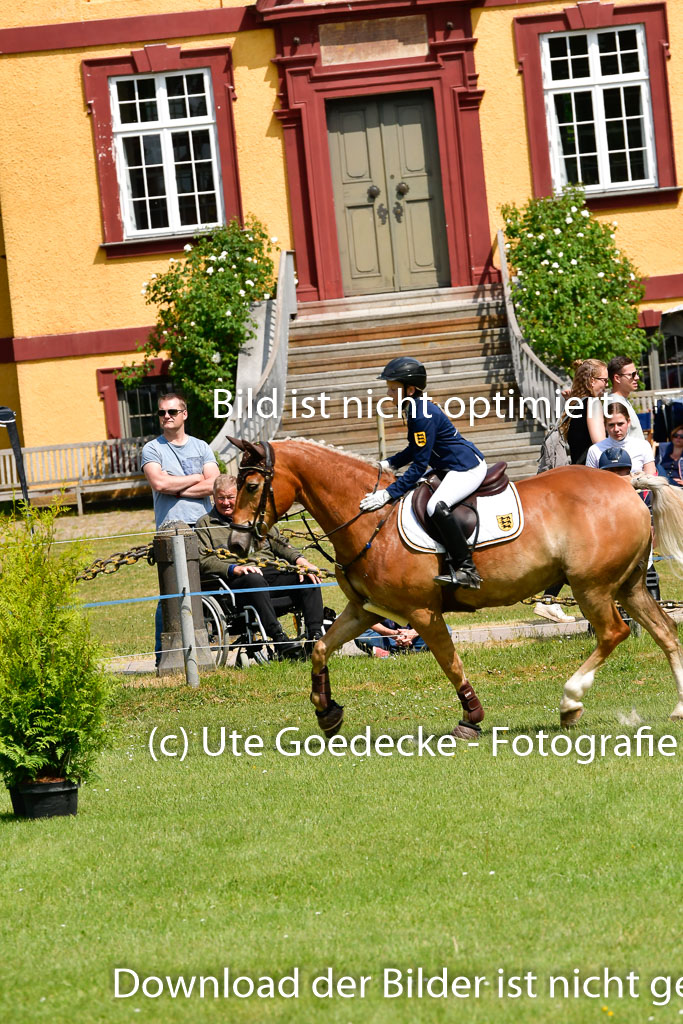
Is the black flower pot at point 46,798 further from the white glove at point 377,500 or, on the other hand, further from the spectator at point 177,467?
the spectator at point 177,467

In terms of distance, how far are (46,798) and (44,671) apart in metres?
0.72

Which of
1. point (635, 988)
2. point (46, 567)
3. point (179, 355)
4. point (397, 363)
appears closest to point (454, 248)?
point (179, 355)

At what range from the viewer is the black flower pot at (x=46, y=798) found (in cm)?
752

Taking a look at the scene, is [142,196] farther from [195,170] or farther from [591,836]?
[591,836]

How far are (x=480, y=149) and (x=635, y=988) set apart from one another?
19937 mm

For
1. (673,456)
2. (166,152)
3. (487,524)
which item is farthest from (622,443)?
(166,152)

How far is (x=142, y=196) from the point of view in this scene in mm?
23688

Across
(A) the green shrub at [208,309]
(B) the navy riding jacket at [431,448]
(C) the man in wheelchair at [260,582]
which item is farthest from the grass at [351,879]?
(A) the green shrub at [208,309]

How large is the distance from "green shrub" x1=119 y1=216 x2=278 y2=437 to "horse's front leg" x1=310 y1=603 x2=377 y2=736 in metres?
12.2

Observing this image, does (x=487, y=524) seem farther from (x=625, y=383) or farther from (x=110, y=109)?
(x=110, y=109)

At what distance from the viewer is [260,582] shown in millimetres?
12117

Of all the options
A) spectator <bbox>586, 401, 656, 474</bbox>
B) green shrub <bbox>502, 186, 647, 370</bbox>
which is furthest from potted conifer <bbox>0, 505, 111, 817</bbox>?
green shrub <bbox>502, 186, 647, 370</bbox>

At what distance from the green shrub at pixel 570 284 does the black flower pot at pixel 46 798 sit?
13.8 meters

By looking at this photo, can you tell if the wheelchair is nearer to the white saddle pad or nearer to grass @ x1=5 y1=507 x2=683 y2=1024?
grass @ x1=5 y1=507 x2=683 y2=1024
